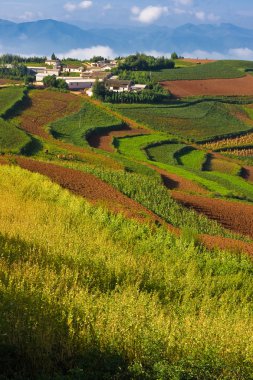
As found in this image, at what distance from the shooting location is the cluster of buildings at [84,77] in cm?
10368

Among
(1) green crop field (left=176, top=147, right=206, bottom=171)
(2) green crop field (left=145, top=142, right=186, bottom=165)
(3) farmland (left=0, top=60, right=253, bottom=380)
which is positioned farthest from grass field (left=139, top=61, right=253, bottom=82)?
(3) farmland (left=0, top=60, right=253, bottom=380)

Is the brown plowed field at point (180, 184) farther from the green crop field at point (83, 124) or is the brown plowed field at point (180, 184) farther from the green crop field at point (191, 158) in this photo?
the green crop field at point (83, 124)

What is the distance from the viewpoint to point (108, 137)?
65.4 m

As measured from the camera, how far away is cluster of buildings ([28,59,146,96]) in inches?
4082

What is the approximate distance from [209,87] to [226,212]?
302 ft

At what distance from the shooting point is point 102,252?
480 inches

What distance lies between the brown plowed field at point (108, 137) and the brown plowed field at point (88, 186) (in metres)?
28.6

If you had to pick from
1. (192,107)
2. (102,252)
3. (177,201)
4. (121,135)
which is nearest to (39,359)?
(102,252)

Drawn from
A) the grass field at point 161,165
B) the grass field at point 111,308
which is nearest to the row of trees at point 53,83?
the grass field at point 161,165

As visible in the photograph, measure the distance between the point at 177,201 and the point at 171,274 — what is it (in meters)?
18.6

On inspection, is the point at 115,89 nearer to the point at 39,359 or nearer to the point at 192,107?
the point at 192,107

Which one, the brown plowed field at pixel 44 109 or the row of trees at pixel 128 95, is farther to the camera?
the row of trees at pixel 128 95

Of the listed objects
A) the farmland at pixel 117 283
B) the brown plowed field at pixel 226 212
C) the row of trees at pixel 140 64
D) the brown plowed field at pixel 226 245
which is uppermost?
the row of trees at pixel 140 64

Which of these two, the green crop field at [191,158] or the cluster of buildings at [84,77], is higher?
the cluster of buildings at [84,77]
